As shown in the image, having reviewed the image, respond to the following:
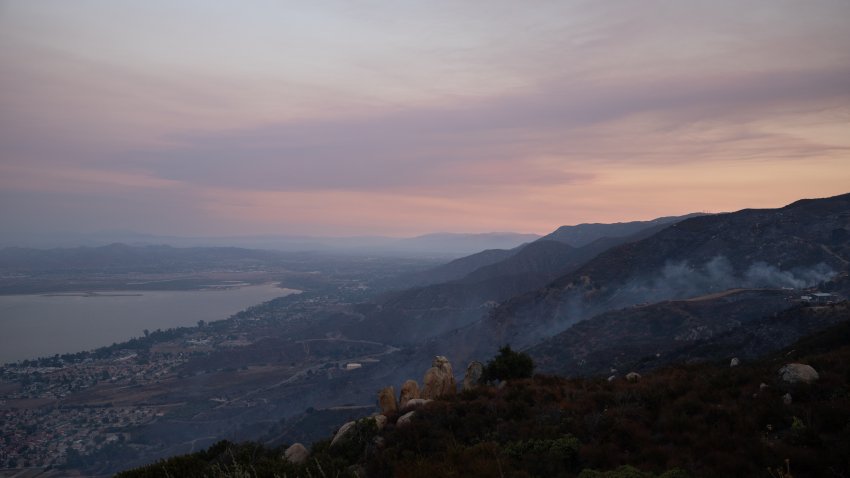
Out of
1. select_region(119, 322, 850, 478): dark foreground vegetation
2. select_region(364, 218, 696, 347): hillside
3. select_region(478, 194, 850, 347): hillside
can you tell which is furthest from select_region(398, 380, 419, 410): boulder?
select_region(364, 218, 696, 347): hillside

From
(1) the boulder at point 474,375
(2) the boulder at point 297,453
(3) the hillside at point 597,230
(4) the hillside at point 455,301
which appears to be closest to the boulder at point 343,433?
(2) the boulder at point 297,453

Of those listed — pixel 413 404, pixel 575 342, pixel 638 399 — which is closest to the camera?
pixel 638 399

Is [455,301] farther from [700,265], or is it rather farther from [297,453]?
[297,453]

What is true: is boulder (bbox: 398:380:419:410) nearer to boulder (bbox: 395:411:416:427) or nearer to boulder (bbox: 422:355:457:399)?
boulder (bbox: 422:355:457:399)

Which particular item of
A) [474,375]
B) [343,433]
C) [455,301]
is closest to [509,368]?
[474,375]

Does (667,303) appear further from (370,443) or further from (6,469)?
(6,469)

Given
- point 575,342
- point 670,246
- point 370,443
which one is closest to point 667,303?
point 575,342
